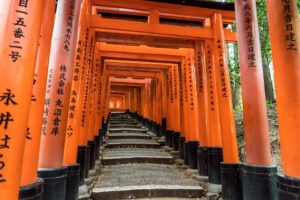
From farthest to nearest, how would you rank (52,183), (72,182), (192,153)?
(192,153) < (72,182) < (52,183)

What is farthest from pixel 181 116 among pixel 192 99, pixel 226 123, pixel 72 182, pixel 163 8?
pixel 72 182

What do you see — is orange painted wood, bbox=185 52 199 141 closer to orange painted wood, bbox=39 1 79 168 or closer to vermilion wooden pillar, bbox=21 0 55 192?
orange painted wood, bbox=39 1 79 168

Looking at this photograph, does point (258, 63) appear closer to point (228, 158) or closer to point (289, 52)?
point (289, 52)

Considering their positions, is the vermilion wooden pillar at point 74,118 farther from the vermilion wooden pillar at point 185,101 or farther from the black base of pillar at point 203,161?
the vermilion wooden pillar at point 185,101

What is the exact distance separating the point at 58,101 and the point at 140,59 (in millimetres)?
5470

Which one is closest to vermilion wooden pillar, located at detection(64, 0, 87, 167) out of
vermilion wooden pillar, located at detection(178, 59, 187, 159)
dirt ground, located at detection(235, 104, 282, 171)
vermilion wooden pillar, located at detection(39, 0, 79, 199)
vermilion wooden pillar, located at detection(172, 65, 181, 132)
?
vermilion wooden pillar, located at detection(39, 0, 79, 199)

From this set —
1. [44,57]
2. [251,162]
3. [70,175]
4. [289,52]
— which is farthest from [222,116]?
[44,57]

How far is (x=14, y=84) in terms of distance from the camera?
1.70 metres

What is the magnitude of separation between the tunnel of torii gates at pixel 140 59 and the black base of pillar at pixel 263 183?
1 centimetres

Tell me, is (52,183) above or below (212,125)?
below

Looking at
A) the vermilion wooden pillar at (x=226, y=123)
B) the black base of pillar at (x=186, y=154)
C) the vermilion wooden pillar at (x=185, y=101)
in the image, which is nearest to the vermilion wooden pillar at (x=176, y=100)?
the vermilion wooden pillar at (x=185, y=101)

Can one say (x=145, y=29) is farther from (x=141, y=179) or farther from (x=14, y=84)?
(x=14, y=84)

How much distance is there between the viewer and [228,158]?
14.6ft

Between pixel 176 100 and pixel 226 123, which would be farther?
pixel 176 100
